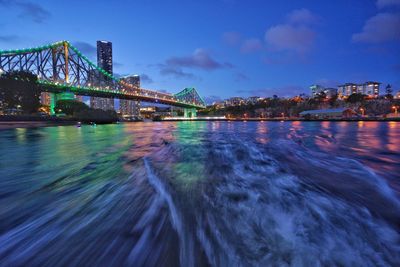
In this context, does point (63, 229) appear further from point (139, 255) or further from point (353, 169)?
point (353, 169)

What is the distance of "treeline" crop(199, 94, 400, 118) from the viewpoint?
130375 mm

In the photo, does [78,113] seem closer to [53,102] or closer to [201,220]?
[53,102]

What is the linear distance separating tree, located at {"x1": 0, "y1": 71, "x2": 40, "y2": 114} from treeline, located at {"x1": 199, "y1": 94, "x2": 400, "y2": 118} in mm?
128863

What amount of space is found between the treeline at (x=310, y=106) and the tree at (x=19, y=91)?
129 m

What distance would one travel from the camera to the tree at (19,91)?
48.5 meters

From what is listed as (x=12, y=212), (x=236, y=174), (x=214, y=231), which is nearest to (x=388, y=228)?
(x=214, y=231)

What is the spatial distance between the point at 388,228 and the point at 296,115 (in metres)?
158

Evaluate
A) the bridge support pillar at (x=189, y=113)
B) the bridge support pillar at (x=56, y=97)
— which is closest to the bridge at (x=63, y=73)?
the bridge support pillar at (x=56, y=97)

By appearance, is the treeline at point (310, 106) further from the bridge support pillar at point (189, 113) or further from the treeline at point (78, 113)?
the treeline at point (78, 113)

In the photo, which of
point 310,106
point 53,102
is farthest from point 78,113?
point 310,106

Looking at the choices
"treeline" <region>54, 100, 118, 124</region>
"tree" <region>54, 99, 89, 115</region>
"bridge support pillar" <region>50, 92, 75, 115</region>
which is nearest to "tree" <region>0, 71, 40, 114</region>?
"bridge support pillar" <region>50, 92, 75, 115</region>

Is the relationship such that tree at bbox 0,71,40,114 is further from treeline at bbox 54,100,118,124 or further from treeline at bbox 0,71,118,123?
treeline at bbox 54,100,118,124

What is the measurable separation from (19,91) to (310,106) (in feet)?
479

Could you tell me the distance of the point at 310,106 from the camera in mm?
151375
